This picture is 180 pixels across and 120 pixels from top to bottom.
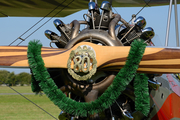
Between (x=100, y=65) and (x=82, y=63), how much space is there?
10.8 inches

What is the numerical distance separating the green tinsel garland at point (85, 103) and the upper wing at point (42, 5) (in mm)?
4218

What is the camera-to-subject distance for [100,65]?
332 centimetres

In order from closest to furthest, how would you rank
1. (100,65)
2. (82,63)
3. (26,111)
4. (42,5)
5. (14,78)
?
(82,63), (100,65), (42,5), (26,111), (14,78)

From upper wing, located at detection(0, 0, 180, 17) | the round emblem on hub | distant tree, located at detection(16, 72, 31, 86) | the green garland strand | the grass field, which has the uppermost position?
upper wing, located at detection(0, 0, 180, 17)

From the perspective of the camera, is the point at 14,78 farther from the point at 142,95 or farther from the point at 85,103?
the point at 142,95

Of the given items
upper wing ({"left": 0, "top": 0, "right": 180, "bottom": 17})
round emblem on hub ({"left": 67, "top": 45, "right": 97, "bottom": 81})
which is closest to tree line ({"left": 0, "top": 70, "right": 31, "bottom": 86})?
upper wing ({"left": 0, "top": 0, "right": 180, "bottom": 17})

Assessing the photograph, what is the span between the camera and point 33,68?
11.0 feet

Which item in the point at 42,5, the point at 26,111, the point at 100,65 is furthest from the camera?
the point at 26,111

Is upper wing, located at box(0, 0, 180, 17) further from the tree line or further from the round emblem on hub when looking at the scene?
the tree line

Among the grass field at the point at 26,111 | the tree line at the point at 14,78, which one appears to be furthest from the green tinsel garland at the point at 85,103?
the tree line at the point at 14,78

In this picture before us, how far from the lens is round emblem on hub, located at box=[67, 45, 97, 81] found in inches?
125

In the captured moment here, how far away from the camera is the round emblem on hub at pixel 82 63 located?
10.5ft

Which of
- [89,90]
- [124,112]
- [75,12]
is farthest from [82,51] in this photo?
[75,12]

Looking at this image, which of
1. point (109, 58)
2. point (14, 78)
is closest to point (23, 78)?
point (14, 78)
